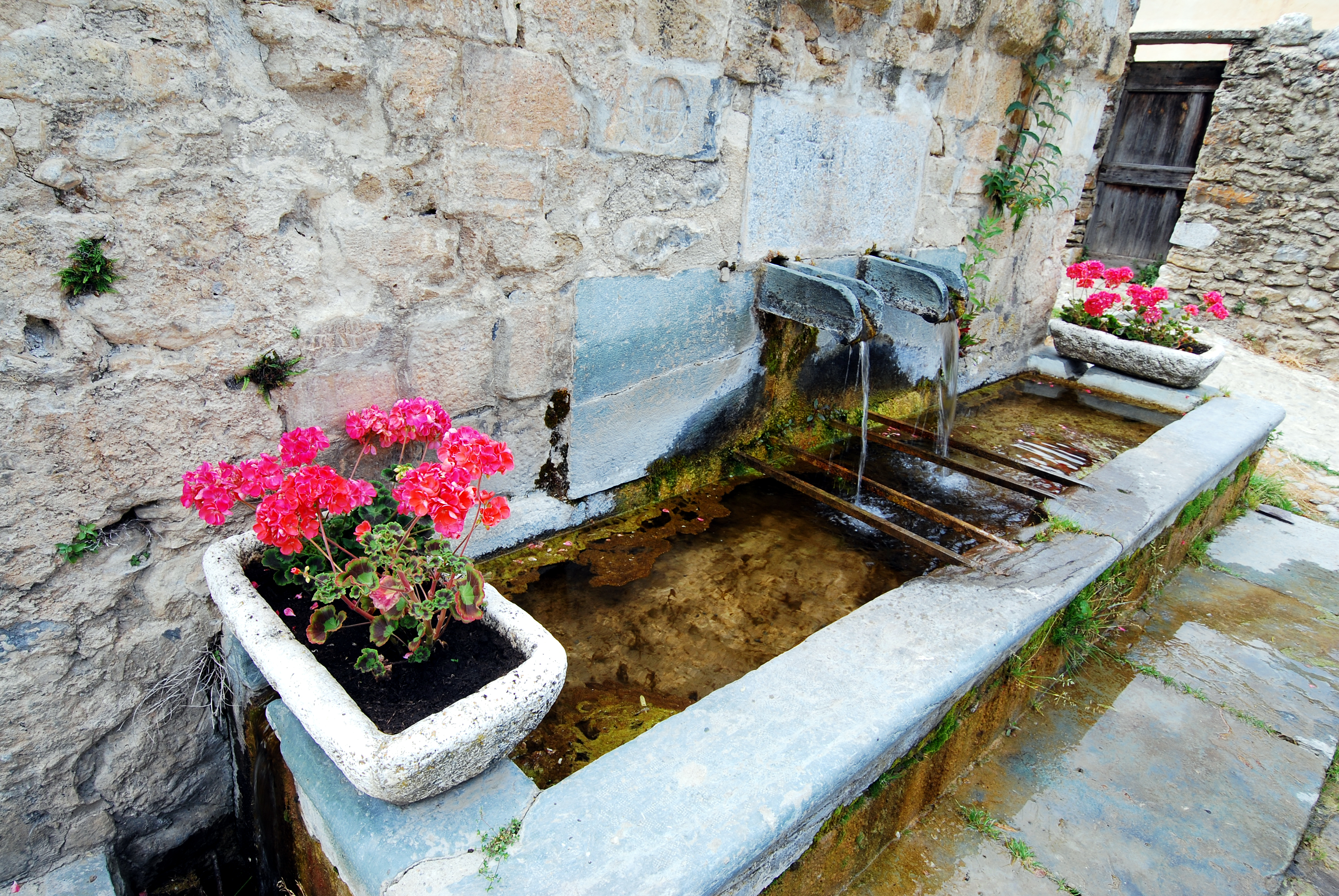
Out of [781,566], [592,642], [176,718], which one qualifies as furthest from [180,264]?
[781,566]

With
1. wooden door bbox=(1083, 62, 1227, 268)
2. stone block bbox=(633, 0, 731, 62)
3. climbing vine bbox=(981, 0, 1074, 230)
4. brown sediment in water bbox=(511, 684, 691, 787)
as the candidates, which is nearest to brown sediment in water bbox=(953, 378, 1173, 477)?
climbing vine bbox=(981, 0, 1074, 230)

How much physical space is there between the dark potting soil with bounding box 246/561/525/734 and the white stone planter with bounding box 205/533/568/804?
4 centimetres

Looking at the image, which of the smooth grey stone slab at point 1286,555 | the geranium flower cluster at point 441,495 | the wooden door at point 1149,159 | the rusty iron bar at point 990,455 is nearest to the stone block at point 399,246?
the geranium flower cluster at point 441,495

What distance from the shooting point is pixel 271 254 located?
154 cm

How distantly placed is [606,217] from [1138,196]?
25.8 feet

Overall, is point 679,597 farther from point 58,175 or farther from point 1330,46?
point 1330,46

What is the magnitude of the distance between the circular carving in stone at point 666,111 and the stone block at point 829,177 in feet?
1.04

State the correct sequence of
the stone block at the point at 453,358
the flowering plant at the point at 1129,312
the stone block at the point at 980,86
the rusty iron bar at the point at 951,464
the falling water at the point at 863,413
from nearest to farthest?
the stone block at the point at 453,358
the rusty iron bar at the point at 951,464
the falling water at the point at 863,413
the stone block at the point at 980,86
the flowering plant at the point at 1129,312

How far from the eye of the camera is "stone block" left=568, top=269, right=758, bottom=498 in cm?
221

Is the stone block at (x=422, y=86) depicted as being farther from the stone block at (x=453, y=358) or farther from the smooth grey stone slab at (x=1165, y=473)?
the smooth grey stone slab at (x=1165, y=473)

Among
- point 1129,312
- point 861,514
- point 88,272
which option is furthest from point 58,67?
point 1129,312

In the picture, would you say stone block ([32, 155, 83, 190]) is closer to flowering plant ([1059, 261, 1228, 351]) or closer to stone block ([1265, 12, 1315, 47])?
flowering plant ([1059, 261, 1228, 351])

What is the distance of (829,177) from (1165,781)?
6.82ft

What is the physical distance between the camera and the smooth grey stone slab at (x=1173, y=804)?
1641 mm
